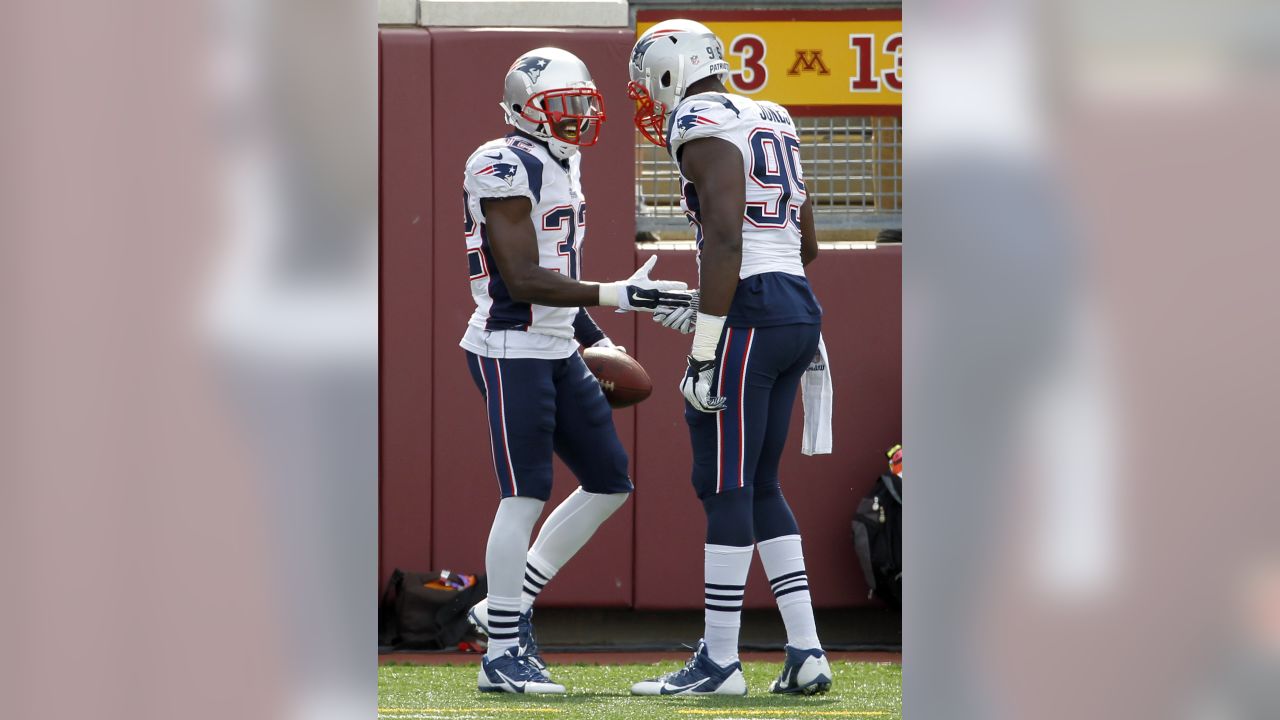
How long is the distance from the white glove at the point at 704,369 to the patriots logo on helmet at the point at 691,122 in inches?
20.9

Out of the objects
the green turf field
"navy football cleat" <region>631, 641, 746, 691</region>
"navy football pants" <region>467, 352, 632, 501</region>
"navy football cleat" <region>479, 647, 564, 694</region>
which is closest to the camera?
the green turf field

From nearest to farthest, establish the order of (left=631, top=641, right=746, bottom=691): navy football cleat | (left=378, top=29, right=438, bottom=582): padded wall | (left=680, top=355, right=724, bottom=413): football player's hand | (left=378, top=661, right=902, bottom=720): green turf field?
(left=378, top=661, right=902, bottom=720): green turf field, (left=680, top=355, right=724, bottom=413): football player's hand, (left=631, top=641, right=746, bottom=691): navy football cleat, (left=378, top=29, right=438, bottom=582): padded wall

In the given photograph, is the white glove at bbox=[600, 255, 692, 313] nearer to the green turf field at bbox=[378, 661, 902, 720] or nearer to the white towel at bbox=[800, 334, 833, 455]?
the white towel at bbox=[800, 334, 833, 455]

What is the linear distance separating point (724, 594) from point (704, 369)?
0.64 meters

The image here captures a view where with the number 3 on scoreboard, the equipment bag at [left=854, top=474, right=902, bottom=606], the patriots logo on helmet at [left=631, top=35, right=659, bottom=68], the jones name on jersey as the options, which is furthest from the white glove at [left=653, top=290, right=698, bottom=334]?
the number 3 on scoreboard

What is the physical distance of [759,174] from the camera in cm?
441

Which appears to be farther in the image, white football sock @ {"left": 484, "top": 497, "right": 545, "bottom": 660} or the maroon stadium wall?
the maroon stadium wall

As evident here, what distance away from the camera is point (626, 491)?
487cm

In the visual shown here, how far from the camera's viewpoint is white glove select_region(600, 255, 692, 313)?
451cm

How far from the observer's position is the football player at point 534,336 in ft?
14.8

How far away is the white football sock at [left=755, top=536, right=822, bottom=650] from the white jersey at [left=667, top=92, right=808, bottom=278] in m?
0.81

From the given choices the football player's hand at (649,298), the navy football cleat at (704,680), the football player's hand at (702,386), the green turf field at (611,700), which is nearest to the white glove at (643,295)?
the football player's hand at (649,298)
